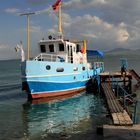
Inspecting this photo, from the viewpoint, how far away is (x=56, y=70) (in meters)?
31.5

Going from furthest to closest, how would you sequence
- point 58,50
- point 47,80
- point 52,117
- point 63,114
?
point 58,50 < point 47,80 < point 63,114 < point 52,117

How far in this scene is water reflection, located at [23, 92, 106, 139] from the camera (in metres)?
20.0

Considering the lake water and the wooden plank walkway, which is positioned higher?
the wooden plank walkway

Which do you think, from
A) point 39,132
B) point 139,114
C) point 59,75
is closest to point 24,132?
point 39,132

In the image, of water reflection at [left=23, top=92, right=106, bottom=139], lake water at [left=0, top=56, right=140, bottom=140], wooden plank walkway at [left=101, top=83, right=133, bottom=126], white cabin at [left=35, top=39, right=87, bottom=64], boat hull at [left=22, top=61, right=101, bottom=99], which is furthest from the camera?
white cabin at [left=35, top=39, right=87, bottom=64]

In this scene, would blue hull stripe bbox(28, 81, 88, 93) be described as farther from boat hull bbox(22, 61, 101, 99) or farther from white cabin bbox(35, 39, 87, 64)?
white cabin bbox(35, 39, 87, 64)

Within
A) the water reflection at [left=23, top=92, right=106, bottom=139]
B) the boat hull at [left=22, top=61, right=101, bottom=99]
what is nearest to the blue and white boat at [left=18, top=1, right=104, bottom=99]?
the boat hull at [left=22, top=61, right=101, bottom=99]

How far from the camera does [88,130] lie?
61.8ft

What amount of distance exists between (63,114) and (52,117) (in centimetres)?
128

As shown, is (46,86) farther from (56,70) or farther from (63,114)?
(63,114)

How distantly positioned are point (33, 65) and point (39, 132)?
441 inches

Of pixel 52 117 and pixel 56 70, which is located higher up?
pixel 56 70

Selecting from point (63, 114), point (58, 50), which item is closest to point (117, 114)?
point (63, 114)

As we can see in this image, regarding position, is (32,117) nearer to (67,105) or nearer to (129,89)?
(67,105)
